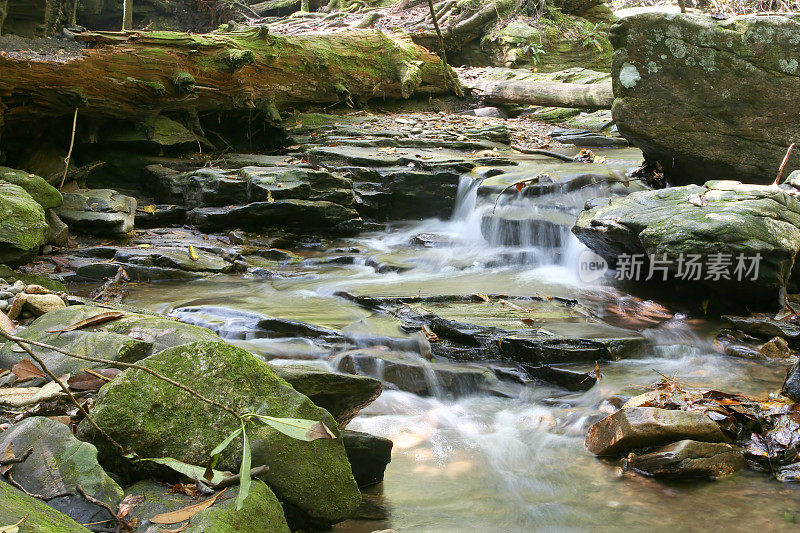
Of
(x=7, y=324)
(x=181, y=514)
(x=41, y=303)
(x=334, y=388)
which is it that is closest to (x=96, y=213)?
(x=41, y=303)

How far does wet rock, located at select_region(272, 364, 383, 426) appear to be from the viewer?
2762 millimetres

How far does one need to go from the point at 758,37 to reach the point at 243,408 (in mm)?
6346

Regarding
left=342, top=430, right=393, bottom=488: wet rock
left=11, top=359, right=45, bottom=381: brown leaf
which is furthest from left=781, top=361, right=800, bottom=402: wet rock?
left=11, top=359, right=45, bottom=381: brown leaf

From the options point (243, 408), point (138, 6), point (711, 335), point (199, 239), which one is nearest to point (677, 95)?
point (711, 335)

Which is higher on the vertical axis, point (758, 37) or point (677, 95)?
point (758, 37)

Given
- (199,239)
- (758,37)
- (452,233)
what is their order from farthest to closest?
(452,233)
(199,239)
(758,37)

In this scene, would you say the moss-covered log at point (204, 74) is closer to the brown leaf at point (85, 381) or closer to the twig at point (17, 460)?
the brown leaf at point (85, 381)

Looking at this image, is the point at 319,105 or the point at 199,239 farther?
the point at 319,105

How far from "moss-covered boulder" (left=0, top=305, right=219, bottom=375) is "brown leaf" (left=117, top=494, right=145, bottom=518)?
757 mm

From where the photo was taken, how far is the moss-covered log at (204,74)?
7234mm

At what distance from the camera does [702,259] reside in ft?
16.6

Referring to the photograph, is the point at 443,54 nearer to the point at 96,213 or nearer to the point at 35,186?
the point at 96,213

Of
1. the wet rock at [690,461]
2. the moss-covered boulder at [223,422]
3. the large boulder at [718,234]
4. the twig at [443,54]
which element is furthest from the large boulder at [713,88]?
the moss-covered boulder at [223,422]

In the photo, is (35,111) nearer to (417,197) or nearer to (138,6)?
(417,197)
